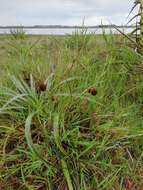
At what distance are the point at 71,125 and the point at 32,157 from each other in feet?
0.82

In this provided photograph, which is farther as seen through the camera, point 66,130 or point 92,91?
point 92,91

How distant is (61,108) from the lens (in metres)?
2.72

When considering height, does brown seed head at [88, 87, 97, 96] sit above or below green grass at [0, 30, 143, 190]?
above

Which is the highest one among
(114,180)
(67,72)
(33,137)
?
(67,72)

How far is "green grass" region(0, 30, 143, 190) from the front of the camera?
8.57 ft

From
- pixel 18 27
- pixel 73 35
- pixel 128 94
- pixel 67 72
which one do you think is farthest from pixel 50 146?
pixel 18 27

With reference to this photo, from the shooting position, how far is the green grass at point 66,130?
261cm

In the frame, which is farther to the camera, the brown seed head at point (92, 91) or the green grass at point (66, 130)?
the brown seed head at point (92, 91)

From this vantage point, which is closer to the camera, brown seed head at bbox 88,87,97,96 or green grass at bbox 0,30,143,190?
green grass at bbox 0,30,143,190

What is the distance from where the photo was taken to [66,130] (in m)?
2.67

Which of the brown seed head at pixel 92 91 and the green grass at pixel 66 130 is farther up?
the brown seed head at pixel 92 91

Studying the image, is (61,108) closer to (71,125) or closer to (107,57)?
(71,125)

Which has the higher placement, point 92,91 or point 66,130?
point 92,91

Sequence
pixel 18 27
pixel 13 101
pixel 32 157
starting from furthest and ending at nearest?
pixel 18 27
pixel 13 101
pixel 32 157
